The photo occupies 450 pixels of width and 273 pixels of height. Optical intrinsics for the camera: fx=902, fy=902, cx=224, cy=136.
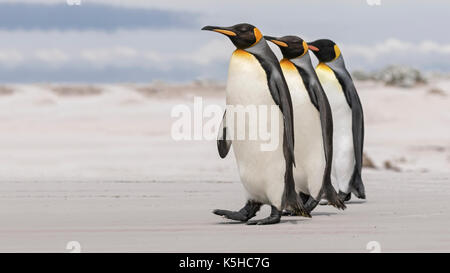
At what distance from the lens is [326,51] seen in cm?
939

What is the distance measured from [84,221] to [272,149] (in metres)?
1.68

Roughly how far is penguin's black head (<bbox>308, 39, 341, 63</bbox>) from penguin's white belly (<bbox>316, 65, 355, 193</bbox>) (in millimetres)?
173

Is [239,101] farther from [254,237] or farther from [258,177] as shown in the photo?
[254,237]

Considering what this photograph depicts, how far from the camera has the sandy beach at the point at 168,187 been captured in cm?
621

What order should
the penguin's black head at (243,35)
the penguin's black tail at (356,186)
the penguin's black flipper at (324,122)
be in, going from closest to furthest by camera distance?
the penguin's black head at (243,35)
the penguin's black flipper at (324,122)
the penguin's black tail at (356,186)

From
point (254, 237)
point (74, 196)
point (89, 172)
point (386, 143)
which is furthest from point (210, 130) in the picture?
point (254, 237)

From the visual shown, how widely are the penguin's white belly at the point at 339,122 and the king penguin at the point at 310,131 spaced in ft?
4.53

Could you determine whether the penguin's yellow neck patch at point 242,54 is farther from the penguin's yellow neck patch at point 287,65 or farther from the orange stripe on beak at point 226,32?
the penguin's yellow neck patch at point 287,65

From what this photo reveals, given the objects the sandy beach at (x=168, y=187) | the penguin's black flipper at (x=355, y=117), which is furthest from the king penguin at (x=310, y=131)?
the penguin's black flipper at (x=355, y=117)

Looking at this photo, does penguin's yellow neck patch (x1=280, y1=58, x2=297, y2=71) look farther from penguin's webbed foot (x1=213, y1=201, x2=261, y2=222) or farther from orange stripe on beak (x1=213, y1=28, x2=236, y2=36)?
penguin's webbed foot (x1=213, y1=201, x2=261, y2=222)

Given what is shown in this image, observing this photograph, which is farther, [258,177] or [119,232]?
[258,177]

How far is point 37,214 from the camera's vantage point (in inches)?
316

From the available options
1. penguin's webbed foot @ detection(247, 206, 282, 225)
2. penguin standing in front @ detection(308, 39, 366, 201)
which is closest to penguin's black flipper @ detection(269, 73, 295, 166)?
penguin's webbed foot @ detection(247, 206, 282, 225)

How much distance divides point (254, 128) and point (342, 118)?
239 cm
